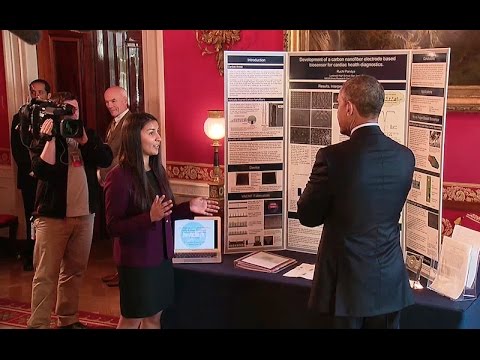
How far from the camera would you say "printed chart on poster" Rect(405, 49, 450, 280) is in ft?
9.29

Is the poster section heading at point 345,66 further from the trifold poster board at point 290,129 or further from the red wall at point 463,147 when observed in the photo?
the red wall at point 463,147

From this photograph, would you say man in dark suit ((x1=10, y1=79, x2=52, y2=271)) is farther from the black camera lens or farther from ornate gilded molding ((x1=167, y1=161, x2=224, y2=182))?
the black camera lens

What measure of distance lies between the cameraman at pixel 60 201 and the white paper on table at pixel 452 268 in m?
1.95

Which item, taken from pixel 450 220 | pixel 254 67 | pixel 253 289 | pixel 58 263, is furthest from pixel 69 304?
pixel 450 220

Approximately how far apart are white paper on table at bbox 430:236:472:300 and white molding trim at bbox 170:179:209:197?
2.40 meters

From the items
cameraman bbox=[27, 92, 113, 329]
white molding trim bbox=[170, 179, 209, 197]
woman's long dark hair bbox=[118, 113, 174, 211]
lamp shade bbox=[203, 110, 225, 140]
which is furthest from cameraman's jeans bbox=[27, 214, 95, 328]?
white molding trim bbox=[170, 179, 209, 197]

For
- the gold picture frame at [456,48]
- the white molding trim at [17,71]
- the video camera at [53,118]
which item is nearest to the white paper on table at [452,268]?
the gold picture frame at [456,48]

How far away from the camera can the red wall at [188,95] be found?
4.80m

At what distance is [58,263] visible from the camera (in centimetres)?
358

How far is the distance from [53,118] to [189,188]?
176 centimetres

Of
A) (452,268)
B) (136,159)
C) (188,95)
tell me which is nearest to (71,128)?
(136,159)

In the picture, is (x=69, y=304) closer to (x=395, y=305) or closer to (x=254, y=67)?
(x=254, y=67)

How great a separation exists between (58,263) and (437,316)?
213 cm
